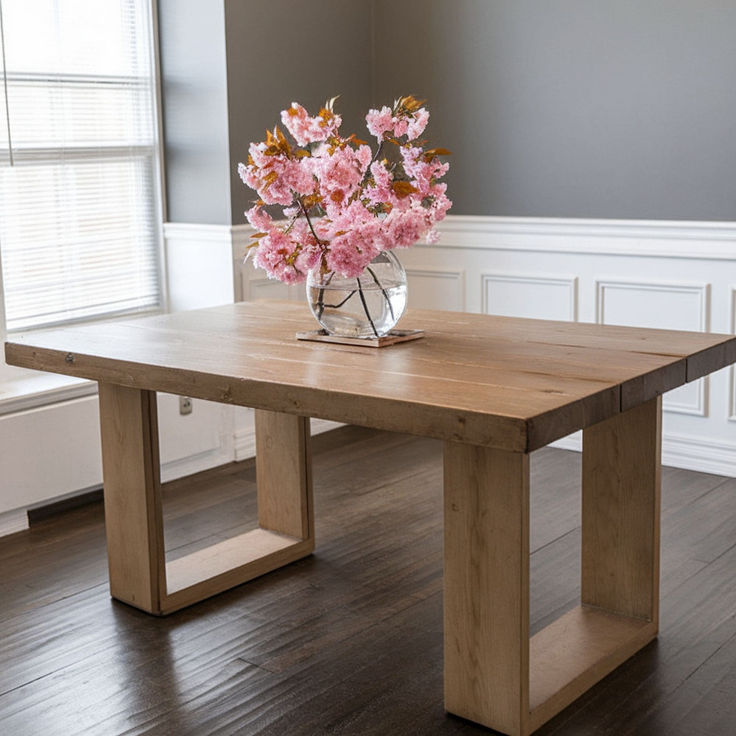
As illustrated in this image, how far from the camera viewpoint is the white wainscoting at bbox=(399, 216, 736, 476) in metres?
3.87

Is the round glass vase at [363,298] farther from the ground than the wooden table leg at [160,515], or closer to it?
farther from the ground

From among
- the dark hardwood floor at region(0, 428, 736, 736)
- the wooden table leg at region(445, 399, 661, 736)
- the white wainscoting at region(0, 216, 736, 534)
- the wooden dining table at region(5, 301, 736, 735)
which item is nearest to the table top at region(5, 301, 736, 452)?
the wooden dining table at region(5, 301, 736, 735)

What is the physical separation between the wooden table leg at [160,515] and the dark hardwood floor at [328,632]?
57 mm

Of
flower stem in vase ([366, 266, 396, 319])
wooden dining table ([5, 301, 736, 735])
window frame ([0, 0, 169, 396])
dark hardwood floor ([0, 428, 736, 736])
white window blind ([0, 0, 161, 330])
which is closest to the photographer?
wooden dining table ([5, 301, 736, 735])

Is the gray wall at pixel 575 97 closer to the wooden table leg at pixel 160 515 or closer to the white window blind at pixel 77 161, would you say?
the white window blind at pixel 77 161

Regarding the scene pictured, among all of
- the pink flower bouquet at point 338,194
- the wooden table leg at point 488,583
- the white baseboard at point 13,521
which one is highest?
the pink flower bouquet at point 338,194

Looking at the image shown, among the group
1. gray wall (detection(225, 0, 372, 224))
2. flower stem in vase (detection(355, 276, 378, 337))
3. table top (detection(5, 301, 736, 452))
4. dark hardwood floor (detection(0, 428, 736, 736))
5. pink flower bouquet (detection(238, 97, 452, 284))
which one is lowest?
dark hardwood floor (detection(0, 428, 736, 736))

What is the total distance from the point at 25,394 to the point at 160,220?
3.54 ft

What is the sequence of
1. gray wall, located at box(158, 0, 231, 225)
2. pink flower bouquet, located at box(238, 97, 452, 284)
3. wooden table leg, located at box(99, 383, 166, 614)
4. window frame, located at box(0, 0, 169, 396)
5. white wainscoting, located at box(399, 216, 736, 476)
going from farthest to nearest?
gray wall, located at box(158, 0, 231, 225), white wainscoting, located at box(399, 216, 736, 476), window frame, located at box(0, 0, 169, 396), wooden table leg, located at box(99, 383, 166, 614), pink flower bouquet, located at box(238, 97, 452, 284)

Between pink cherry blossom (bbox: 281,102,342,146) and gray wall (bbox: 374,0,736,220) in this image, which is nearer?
pink cherry blossom (bbox: 281,102,342,146)

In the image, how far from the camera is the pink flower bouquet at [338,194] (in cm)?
239

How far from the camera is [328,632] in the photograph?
2656 mm

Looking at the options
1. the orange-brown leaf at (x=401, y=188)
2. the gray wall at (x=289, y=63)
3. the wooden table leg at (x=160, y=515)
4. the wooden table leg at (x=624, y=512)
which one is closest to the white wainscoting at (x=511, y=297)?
the gray wall at (x=289, y=63)

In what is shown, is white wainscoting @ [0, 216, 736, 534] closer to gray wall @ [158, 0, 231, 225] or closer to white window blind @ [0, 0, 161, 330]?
gray wall @ [158, 0, 231, 225]
